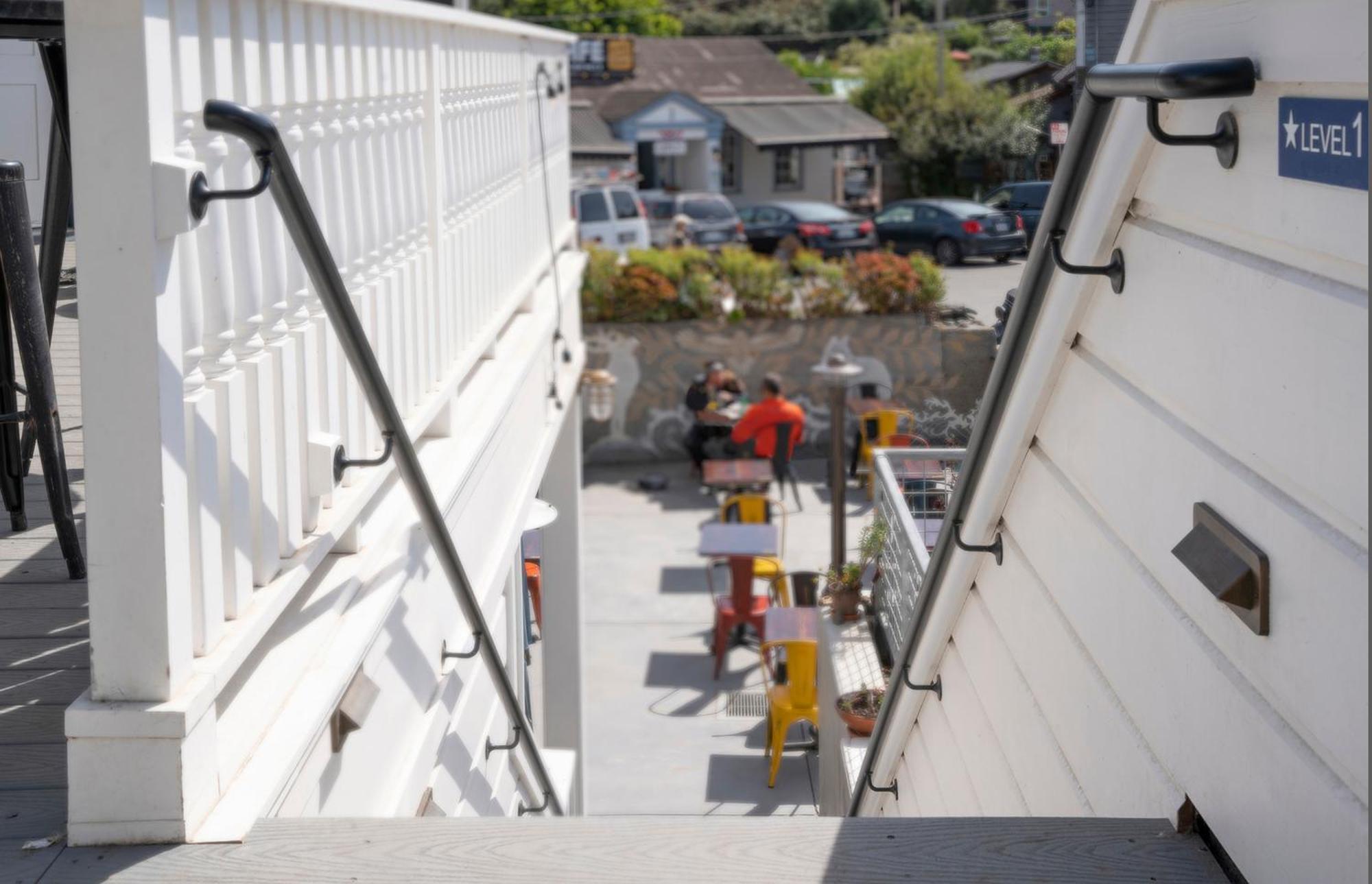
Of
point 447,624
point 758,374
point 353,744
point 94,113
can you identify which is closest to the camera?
point 94,113

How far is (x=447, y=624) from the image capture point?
162 inches

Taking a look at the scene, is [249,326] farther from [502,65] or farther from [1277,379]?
[502,65]

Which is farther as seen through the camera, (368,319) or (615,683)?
(615,683)

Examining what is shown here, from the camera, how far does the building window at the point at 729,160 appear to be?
3525 cm

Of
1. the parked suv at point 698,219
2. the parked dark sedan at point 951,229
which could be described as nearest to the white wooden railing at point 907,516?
the parked dark sedan at point 951,229

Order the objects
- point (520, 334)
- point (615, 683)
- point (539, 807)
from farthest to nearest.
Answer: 1. point (615, 683)
2. point (520, 334)
3. point (539, 807)

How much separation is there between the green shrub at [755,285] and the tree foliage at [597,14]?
117 ft

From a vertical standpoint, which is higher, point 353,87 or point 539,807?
point 353,87

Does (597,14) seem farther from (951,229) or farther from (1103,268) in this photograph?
(1103,268)

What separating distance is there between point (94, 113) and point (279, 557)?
94 cm

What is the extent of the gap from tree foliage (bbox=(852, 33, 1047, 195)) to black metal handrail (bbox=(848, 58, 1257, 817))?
5.28m

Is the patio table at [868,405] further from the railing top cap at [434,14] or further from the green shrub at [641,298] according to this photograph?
the railing top cap at [434,14]

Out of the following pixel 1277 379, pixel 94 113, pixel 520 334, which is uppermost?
pixel 94 113

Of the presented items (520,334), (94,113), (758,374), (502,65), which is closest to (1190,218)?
(94,113)
